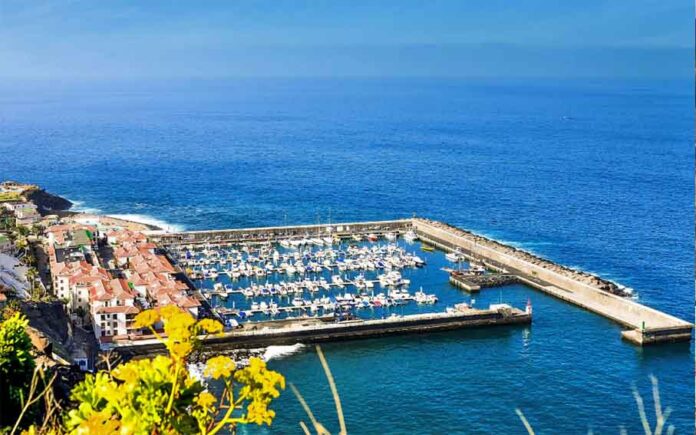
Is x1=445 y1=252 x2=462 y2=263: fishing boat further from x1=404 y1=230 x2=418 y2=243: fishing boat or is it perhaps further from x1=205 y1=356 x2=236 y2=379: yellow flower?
x1=205 y1=356 x2=236 y2=379: yellow flower

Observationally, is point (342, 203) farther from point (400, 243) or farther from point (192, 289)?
point (192, 289)

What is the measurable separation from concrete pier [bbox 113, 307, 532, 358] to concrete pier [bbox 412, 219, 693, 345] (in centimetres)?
355

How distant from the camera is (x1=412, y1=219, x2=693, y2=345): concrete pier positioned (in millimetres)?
27344

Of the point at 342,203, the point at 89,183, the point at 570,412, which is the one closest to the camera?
the point at 570,412

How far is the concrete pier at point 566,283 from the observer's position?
27344 millimetres

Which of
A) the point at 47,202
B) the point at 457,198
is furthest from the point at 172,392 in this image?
the point at 457,198

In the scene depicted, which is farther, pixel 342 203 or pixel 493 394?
pixel 342 203

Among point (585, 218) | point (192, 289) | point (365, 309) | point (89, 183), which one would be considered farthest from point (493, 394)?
point (89, 183)

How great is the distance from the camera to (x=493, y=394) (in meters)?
22.9

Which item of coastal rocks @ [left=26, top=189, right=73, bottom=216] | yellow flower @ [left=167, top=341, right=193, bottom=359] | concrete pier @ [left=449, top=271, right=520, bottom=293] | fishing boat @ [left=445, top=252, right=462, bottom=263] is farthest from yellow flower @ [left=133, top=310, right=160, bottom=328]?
coastal rocks @ [left=26, top=189, right=73, bottom=216]

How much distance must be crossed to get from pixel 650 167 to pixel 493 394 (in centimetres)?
5010

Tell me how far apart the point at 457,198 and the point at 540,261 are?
1783 cm

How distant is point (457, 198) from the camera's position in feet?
175

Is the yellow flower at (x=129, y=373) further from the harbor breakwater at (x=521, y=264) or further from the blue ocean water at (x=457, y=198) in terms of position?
the harbor breakwater at (x=521, y=264)
